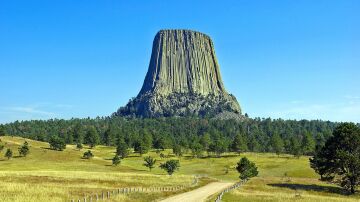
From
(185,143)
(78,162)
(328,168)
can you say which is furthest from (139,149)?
(328,168)

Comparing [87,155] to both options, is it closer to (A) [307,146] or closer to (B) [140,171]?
(B) [140,171]

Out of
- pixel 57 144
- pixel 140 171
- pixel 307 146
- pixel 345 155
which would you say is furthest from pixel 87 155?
pixel 307 146

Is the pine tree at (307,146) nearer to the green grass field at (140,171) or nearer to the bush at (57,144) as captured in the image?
the green grass field at (140,171)

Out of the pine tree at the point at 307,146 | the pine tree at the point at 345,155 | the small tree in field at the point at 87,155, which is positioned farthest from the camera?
the pine tree at the point at 307,146

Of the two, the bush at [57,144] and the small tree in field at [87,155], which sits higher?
the bush at [57,144]

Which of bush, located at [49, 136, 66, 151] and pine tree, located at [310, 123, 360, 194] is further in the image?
bush, located at [49, 136, 66, 151]

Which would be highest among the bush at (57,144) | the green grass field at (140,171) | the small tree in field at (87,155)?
the bush at (57,144)

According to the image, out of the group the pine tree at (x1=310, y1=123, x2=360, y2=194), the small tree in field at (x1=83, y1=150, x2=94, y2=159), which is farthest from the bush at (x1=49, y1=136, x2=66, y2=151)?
the pine tree at (x1=310, y1=123, x2=360, y2=194)

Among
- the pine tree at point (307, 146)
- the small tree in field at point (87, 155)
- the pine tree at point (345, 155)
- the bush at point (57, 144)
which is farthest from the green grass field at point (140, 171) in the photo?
the pine tree at point (307, 146)

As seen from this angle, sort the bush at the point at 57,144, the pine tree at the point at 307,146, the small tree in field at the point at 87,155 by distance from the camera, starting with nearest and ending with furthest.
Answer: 1. the small tree in field at the point at 87,155
2. the bush at the point at 57,144
3. the pine tree at the point at 307,146

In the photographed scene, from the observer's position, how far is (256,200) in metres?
49.7

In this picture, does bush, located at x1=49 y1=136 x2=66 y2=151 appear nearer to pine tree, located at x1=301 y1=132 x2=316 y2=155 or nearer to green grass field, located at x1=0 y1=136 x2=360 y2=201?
green grass field, located at x1=0 y1=136 x2=360 y2=201

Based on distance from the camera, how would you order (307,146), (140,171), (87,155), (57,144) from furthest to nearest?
(307,146)
(57,144)
(87,155)
(140,171)

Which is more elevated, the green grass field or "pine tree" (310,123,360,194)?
"pine tree" (310,123,360,194)
